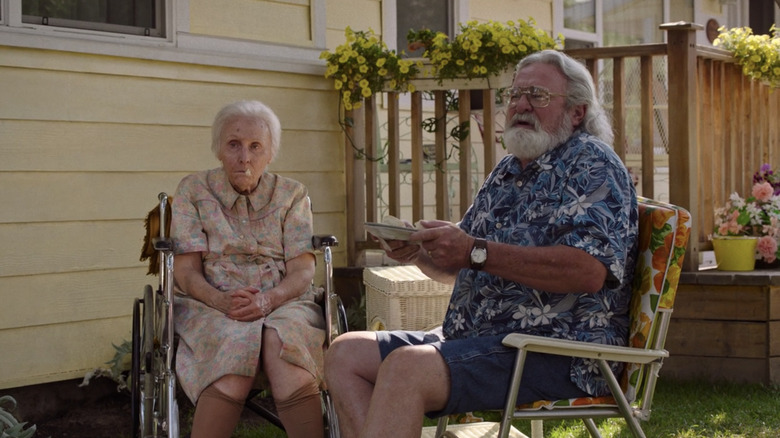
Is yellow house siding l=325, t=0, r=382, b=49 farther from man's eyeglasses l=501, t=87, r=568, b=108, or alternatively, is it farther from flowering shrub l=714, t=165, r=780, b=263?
man's eyeglasses l=501, t=87, r=568, b=108

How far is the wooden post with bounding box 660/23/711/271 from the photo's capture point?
4227mm

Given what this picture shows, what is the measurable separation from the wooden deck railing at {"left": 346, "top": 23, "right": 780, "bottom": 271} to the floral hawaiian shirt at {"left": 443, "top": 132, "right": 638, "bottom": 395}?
6.54 feet

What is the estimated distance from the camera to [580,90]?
244cm

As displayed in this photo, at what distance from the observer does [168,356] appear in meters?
2.76

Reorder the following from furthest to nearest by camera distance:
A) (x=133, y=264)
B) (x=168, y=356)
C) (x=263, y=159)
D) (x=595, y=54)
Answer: (x=595, y=54) → (x=133, y=264) → (x=263, y=159) → (x=168, y=356)

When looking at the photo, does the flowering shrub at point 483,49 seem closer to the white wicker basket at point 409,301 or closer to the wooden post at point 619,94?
the wooden post at point 619,94

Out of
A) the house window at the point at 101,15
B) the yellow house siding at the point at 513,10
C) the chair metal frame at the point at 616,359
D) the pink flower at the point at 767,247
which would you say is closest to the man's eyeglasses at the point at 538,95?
the chair metal frame at the point at 616,359

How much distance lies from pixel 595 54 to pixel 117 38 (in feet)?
7.33

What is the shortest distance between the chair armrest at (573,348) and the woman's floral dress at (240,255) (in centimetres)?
90

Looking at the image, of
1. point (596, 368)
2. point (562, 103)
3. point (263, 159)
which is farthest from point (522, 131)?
point (263, 159)

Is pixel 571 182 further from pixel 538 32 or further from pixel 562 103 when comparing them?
pixel 538 32

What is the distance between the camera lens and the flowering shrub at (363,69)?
4.52 metres

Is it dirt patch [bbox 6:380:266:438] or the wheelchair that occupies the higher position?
the wheelchair

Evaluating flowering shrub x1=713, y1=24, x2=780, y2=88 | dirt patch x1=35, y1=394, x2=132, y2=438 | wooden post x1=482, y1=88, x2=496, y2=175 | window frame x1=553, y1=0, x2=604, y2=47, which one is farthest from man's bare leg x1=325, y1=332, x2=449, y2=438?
window frame x1=553, y1=0, x2=604, y2=47
